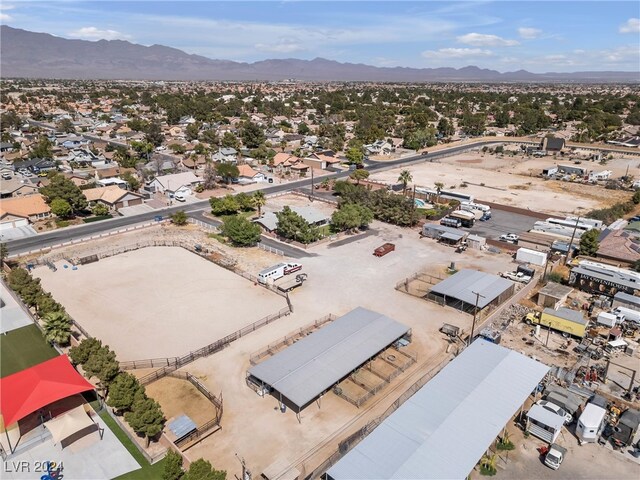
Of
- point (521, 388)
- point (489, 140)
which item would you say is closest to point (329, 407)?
point (521, 388)

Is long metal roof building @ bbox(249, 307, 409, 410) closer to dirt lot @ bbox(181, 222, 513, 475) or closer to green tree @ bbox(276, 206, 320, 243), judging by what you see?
dirt lot @ bbox(181, 222, 513, 475)

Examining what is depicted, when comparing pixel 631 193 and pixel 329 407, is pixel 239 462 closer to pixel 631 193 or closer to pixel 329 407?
pixel 329 407

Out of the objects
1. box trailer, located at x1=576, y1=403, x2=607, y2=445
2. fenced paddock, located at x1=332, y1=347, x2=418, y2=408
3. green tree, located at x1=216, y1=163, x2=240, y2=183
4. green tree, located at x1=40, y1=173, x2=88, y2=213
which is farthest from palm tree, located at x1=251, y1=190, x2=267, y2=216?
box trailer, located at x1=576, y1=403, x2=607, y2=445

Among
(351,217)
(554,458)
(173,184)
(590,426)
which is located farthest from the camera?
(173,184)

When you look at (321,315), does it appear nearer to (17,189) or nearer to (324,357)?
(324,357)

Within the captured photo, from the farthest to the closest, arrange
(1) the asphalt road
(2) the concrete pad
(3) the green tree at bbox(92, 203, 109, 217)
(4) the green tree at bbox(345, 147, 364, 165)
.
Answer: (4) the green tree at bbox(345, 147, 364, 165) → (3) the green tree at bbox(92, 203, 109, 217) → (1) the asphalt road → (2) the concrete pad

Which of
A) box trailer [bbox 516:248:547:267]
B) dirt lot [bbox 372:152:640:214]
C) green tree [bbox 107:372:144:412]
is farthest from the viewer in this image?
dirt lot [bbox 372:152:640:214]

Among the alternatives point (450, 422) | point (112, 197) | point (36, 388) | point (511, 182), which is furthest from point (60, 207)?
point (511, 182)
